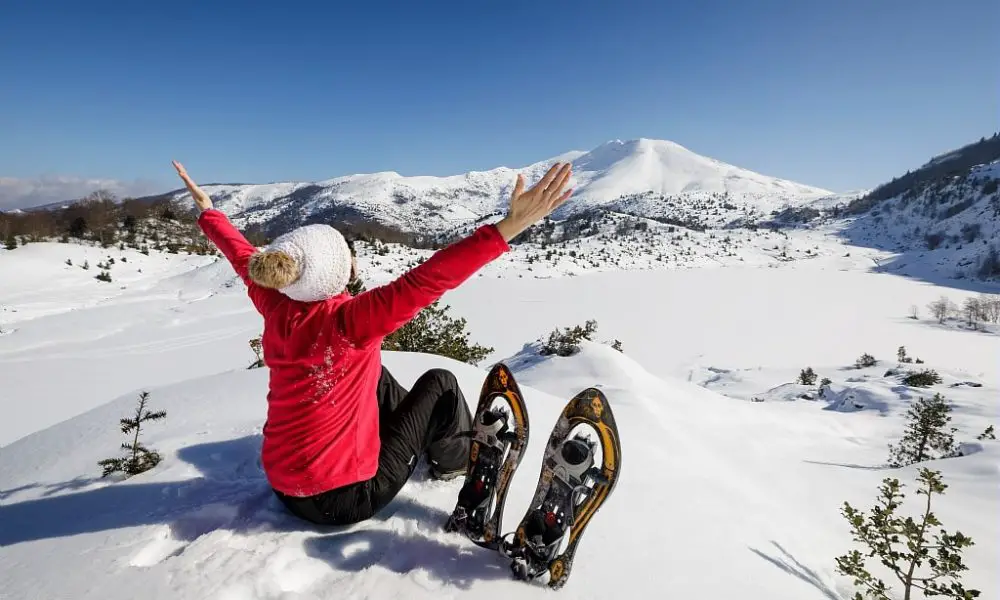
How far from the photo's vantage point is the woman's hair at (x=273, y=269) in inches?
58.0

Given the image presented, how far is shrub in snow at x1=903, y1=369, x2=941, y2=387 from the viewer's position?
35.0ft

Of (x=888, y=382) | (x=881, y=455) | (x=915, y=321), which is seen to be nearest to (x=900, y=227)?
(x=915, y=321)

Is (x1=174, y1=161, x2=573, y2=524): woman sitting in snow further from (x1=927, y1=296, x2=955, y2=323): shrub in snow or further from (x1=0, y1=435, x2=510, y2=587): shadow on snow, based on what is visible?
(x1=927, y1=296, x2=955, y2=323): shrub in snow

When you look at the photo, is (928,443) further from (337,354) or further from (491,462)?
(337,354)

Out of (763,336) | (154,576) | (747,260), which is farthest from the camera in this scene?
(747,260)

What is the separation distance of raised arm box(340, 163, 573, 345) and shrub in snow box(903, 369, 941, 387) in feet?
44.6

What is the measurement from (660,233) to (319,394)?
227ft

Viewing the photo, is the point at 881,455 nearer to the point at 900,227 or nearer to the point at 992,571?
the point at 992,571

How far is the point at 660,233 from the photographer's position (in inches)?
2581

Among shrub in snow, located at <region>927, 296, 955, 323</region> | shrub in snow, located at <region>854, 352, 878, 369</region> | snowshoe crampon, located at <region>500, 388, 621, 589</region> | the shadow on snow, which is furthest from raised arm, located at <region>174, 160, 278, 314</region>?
shrub in snow, located at <region>927, 296, 955, 323</region>

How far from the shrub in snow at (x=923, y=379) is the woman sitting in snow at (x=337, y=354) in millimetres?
13588

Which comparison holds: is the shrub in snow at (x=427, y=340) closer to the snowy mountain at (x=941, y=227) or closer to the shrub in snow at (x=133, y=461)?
the shrub in snow at (x=133, y=461)

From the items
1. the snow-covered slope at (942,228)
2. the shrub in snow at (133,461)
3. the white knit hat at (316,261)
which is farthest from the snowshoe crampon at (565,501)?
the snow-covered slope at (942,228)

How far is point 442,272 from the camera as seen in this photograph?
1.52 meters
